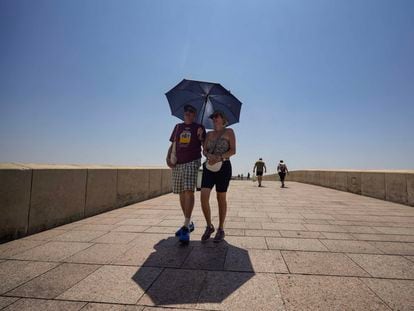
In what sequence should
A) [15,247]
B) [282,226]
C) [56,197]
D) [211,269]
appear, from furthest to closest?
[282,226] < [56,197] < [15,247] < [211,269]

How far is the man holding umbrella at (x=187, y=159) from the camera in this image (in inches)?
131

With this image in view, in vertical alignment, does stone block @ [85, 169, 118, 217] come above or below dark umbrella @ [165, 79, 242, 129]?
below

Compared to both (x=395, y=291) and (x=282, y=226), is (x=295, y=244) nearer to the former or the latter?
(x=282, y=226)

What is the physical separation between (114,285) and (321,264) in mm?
2121

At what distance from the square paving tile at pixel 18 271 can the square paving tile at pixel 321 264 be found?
2536mm

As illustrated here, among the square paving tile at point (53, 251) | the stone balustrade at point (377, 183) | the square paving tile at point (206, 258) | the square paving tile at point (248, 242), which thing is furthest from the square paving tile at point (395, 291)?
the stone balustrade at point (377, 183)

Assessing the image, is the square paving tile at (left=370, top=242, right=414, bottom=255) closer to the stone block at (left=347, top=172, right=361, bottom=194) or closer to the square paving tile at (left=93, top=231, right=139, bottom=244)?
the square paving tile at (left=93, top=231, right=139, bottom=244)

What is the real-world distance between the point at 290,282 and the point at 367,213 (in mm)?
4674

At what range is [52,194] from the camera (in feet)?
12.5

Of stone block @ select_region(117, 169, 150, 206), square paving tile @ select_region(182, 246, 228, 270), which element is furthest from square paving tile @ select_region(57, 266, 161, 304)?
stone block @ select_region(117, 169, 150, 206)

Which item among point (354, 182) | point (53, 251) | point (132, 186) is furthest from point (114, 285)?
point (354, 182)

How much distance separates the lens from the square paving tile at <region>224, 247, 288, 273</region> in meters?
2.34

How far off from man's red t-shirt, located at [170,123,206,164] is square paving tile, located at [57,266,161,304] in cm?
159

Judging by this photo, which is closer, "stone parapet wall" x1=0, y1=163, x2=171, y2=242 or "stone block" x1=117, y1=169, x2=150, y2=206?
"stone parapet wall" x1=0, y1=163, x2=171, y2=242
